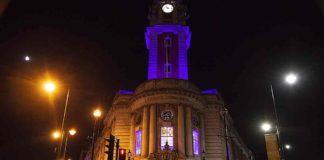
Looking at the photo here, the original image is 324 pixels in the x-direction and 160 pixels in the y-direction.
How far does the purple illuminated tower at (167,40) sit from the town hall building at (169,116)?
151 millimetres

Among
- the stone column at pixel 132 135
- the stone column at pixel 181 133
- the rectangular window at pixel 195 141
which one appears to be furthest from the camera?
the stone column at pixel 132 135

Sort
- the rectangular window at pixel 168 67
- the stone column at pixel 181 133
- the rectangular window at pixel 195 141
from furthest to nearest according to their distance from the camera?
the rectangular window at pixel 168 67 → the rectangular window at pixel 195 141 → the stone column at pixel 181 133

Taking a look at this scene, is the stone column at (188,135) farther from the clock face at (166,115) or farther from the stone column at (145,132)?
the stone column at (145,132)

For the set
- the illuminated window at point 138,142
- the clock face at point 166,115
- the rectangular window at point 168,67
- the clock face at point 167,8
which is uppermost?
the clock face at point 167,8

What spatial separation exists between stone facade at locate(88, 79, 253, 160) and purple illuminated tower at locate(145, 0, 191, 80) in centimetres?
597

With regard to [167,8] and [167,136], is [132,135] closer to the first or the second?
[167,136]

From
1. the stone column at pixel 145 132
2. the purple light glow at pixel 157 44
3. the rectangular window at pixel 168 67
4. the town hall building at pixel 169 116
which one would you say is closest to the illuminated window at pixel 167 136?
the town hall building at pixel 169 116

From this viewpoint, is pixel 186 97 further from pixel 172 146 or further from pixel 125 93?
pixel 125 93

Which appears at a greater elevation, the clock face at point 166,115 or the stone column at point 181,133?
the clock face at point 166,115

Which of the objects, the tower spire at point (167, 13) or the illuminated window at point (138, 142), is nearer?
the illuminated window at point (138, 142)

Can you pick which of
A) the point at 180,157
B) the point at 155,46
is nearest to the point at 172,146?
the point at 180,157

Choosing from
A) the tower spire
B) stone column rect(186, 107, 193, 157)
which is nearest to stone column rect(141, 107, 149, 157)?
stone column rect(186, 107, 193, 157)

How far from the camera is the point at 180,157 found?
3775cm

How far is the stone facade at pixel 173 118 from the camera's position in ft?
129
